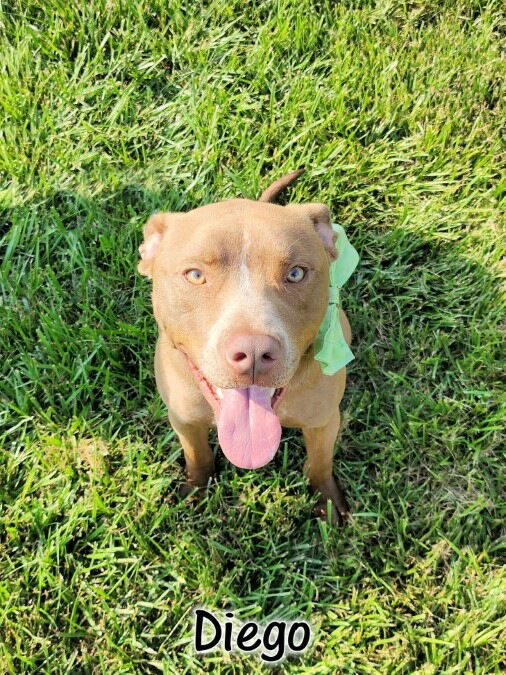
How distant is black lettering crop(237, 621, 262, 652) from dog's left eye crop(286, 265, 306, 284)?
5.80 ft

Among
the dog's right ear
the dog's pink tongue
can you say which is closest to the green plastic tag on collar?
the dog's pink tongue

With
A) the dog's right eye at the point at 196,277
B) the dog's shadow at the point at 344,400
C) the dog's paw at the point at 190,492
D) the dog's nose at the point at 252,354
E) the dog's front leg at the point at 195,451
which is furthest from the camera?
the dog's paw at the point at 190,492

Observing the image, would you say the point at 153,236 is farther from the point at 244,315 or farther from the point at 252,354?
the point at 252,354

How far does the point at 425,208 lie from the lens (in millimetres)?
4629

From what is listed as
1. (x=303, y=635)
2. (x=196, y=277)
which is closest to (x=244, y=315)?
(x=196, y=277)

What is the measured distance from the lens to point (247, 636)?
11.2 feet

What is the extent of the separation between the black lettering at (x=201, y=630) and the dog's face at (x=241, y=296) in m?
1.24

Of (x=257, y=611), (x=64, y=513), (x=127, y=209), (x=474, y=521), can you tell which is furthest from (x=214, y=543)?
(x=127, y=209)

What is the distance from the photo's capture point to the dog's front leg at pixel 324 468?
3293 mm

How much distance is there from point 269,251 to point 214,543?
165cm

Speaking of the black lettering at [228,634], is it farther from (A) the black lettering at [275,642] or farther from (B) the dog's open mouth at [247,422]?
(B) the dog's open mouth at [247,422]

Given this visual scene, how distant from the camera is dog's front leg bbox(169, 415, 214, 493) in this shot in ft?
10.7

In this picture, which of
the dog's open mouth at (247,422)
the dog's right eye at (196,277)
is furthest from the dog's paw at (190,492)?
the dog's right eye at (196,277)

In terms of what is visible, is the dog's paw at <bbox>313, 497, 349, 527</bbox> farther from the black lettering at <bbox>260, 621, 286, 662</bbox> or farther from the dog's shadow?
the black lettering at <bbox>260, 621, 286, 662</bbox>
